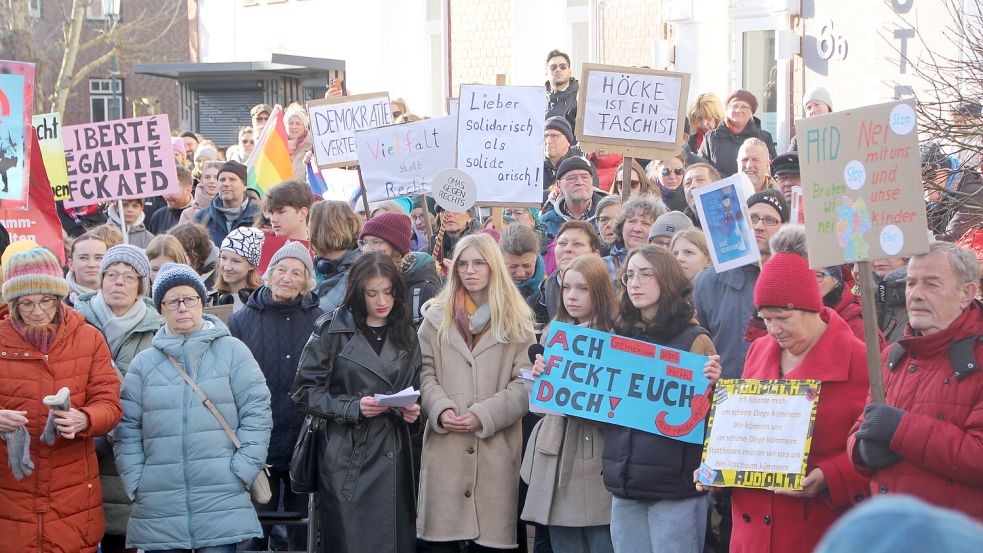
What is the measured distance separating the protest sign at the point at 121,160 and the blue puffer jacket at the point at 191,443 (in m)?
3.74

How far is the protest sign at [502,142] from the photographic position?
8.90 meters

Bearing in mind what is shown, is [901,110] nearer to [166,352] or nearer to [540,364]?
[540,364]

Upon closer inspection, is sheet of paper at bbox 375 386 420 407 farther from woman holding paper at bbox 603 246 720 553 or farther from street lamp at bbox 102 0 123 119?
street lamp at bbox 102 0 123 119

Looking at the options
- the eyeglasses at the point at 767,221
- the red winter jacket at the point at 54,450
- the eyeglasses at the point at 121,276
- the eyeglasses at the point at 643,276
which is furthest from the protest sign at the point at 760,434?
the eyeglasses at the point at 121,276

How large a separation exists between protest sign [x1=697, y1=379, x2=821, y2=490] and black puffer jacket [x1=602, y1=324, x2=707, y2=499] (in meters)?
0.54

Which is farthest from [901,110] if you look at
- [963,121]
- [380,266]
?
[380,266]

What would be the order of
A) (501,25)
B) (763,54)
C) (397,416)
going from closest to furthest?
1. (397,416)
2. (763,54)
3. (501,25)

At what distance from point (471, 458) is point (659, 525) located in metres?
1.23

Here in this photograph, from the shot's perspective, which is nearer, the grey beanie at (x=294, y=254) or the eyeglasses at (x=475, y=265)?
the eyeglasses at (x=475, y=265)

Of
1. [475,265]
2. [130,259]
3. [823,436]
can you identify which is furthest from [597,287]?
Answer: [130,259]

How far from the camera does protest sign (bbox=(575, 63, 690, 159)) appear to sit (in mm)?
8734

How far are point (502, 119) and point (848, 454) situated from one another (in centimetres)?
488

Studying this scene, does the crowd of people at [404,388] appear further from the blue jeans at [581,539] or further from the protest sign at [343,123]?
the protest sign at [343,123]

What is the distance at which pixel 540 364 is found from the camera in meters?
5.91
